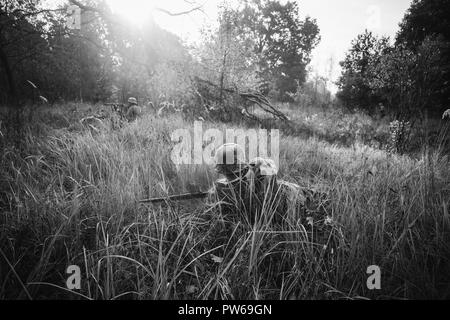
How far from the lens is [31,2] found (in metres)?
11.3

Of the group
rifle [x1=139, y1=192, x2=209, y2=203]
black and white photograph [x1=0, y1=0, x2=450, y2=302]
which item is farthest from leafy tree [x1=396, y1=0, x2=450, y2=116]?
rifle [x1=139, y1=192, x2=209, y2=203]

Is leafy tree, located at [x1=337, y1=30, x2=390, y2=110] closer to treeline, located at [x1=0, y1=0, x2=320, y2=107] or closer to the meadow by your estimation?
treeline, located at [x1=0, y1=0, x2=320, y2=107]

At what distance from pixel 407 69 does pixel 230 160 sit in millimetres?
7431

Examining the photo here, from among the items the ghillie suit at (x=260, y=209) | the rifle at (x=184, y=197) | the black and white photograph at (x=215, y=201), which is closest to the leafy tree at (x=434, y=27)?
the black and white photograph at (x=215, y=201)

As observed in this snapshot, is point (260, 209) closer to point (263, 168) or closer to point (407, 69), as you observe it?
point (263, 168)

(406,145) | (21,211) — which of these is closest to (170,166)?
(21,211)

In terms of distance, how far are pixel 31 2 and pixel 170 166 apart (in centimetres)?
1462

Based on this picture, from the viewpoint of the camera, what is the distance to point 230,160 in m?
2.05

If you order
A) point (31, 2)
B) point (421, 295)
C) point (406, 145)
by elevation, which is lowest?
point (421, 295)

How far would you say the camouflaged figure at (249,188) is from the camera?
2.03 meters

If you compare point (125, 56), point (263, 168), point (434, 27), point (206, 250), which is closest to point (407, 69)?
point (263, 168)

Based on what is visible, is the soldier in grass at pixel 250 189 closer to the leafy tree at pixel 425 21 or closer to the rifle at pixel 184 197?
the rifle at pixel 184 197
